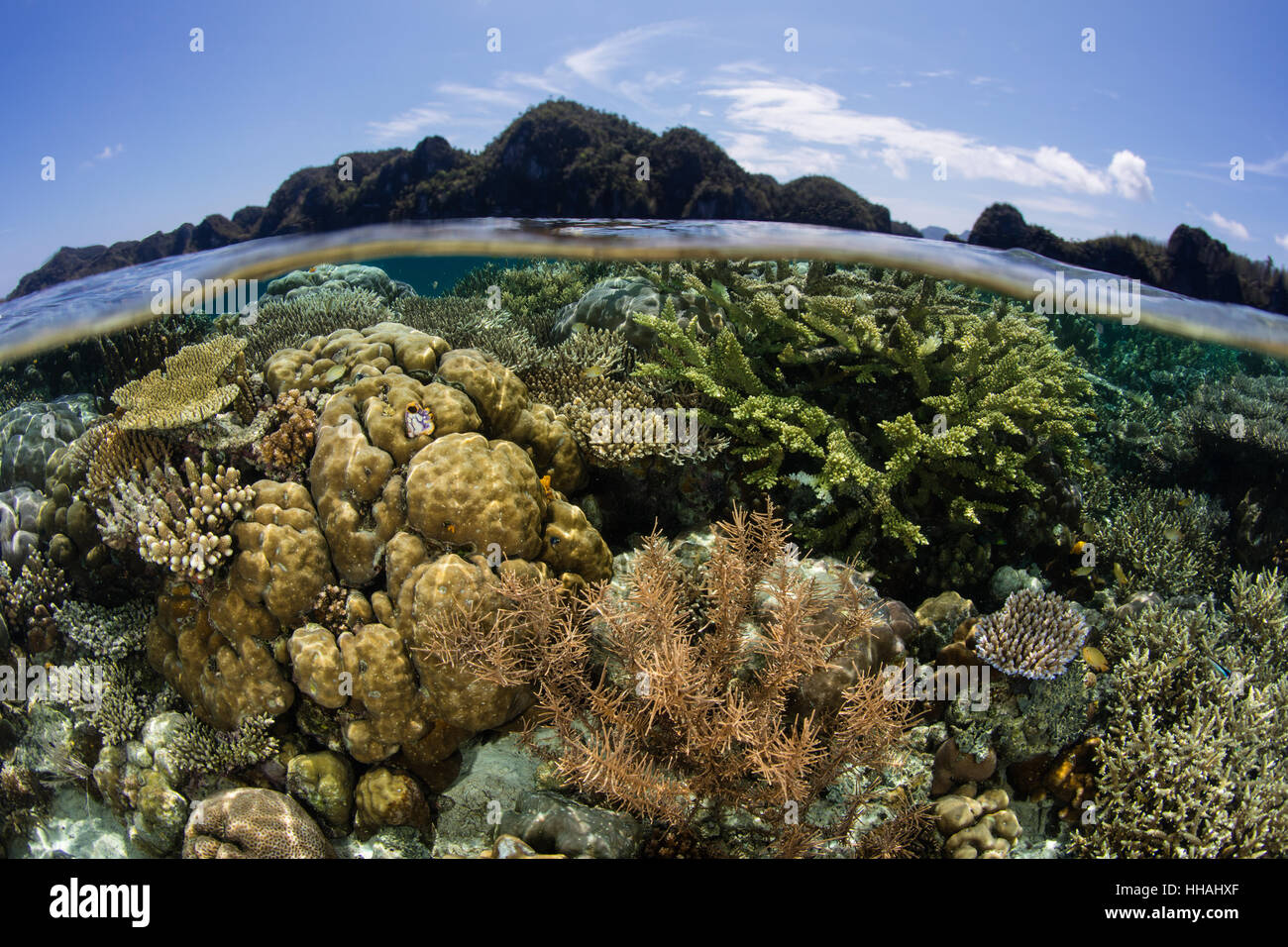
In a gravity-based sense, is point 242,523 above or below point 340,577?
above

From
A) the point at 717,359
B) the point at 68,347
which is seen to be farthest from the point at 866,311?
the point at 68,347

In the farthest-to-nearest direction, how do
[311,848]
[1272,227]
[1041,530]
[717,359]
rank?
1. [1272,227]
2. [1041,530]
3. [717,359]
4. [311,848]

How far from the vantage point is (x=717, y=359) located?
616cm

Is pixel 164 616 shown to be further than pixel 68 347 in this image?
No

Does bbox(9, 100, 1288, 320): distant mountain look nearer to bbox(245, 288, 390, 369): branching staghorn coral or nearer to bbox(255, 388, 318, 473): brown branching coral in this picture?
bbox(245, 288, 390, 369): branching staghorn coral

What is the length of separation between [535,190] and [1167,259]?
37.6 feet

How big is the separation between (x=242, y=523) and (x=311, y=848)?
241 cm

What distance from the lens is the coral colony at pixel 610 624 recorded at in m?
3.96

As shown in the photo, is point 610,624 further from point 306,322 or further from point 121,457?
point 306,322

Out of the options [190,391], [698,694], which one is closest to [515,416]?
[190,391]

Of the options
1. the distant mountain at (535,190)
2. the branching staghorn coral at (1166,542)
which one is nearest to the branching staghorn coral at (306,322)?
the distant mountain at (535,190)

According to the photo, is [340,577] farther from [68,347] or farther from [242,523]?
[68,347]

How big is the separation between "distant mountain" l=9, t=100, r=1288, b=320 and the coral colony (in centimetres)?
473

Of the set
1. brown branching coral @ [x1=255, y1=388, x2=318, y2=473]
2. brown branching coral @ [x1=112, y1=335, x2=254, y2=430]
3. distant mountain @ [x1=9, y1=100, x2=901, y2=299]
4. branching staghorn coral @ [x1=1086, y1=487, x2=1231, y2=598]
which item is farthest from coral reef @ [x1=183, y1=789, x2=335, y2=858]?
distant mountain @ [x1=9, y1=100, x2=901, y2=299]
